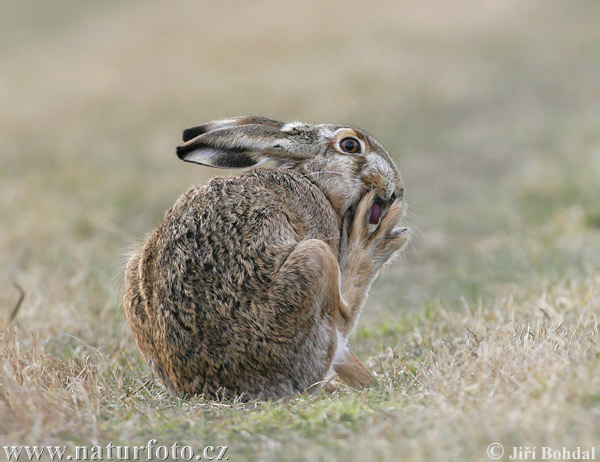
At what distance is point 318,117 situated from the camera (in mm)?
13773

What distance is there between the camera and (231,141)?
5.29 meters

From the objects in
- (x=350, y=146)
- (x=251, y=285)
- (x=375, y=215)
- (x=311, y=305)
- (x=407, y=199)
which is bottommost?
(x=407, y=199)

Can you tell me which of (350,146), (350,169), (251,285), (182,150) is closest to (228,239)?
(251,285)

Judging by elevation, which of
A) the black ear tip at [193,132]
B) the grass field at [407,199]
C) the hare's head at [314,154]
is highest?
the black ear tip at [193,132]

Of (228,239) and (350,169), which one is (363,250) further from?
(228,239)

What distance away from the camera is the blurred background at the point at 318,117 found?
8.00m

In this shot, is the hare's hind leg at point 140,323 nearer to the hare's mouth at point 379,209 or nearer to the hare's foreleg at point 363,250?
the hare's foreleg at point 363,250

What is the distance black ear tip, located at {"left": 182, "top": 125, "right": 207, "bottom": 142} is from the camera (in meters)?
5.42

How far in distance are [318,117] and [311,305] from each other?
9.53 metres

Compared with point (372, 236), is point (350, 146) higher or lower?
higher

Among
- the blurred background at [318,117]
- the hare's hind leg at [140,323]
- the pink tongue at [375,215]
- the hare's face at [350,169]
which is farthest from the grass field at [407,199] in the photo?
the hare's face at [350,169]

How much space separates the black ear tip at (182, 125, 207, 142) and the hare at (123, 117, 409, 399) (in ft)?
0.60

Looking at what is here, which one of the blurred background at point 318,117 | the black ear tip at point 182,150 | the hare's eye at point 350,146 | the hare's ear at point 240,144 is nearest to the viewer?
the black ear tip at point 182,150

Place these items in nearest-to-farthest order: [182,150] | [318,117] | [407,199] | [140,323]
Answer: [140,323] → [182,150] → [407,199] → [318,117]
